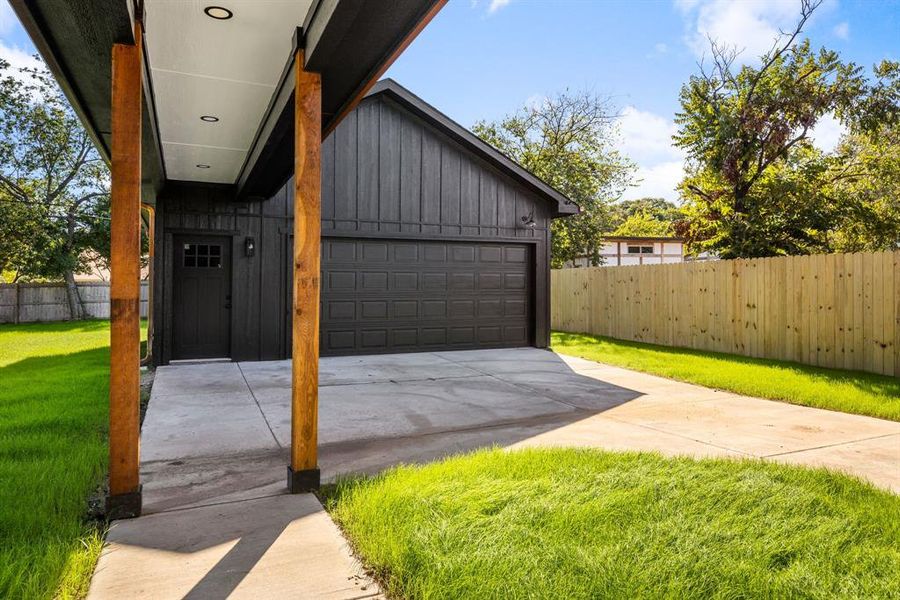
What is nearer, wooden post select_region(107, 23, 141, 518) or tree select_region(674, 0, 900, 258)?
wooden post select_region(107, 23, 141, 518)

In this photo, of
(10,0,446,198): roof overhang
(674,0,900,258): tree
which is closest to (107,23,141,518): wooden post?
(10,0,446,198): roof overhang

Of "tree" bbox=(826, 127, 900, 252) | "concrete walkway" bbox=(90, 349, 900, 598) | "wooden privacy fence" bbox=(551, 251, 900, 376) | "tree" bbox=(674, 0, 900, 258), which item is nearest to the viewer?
"concrete walkway" bbox=(90, 349, 900, 598)

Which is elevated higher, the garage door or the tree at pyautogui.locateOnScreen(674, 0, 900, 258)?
the tree at pyautogui.locateOnScreen(674, 0, 900, 258)

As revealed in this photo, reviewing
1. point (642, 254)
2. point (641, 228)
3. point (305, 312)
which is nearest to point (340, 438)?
point (305, 312)

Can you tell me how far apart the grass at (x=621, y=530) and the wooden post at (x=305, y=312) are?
0.26m

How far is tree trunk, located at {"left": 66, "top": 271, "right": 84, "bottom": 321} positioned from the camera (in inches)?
703

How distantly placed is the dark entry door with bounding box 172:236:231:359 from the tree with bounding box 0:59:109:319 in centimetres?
1160

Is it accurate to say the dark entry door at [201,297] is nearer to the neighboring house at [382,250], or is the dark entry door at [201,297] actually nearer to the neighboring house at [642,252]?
the neighboring house at [382,250]

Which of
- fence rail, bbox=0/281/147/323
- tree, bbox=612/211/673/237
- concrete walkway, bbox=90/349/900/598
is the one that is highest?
tree, bbox=612/211/673/237

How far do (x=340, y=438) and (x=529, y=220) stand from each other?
7.16 metres

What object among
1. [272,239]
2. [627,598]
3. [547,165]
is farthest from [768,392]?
[547,165]

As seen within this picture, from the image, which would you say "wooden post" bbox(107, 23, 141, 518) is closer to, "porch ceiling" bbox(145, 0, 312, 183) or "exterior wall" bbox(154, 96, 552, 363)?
"porch ceiling" bbox(145, 0, 312, 183)

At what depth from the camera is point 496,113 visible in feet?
72.3

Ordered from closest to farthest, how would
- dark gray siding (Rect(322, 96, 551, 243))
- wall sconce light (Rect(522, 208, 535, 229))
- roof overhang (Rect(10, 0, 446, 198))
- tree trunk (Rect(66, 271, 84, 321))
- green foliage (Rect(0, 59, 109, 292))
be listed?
roof overhang (Rect(10, 0, 446, 198)), dark gray siding (Rect(322, 96, 551, 243)), wall sconce light (Rect(522, 208, 535, 229)), green foliage (Rect(0, 59, 109, 292)), tree trunk (Rect(66, 271, 84, 321))
